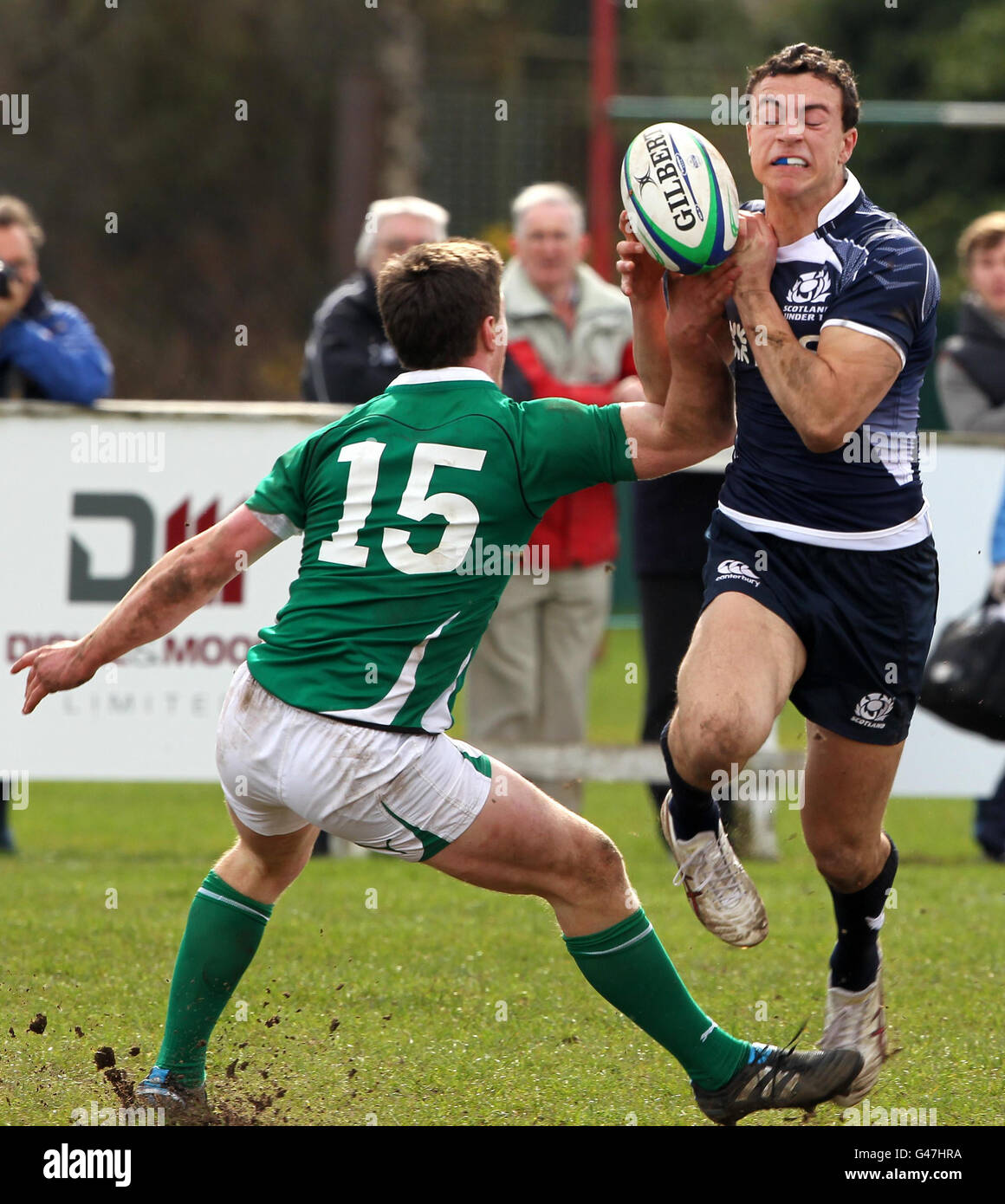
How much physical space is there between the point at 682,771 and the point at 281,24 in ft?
84.1

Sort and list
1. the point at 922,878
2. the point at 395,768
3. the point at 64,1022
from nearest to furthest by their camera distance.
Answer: the point at 395,768 → the point at 64,1022 → the point at 922,878

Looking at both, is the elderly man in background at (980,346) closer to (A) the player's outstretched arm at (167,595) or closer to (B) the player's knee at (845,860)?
(B) the player's knee at (845,860)

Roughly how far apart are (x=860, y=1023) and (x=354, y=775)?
5.58ft

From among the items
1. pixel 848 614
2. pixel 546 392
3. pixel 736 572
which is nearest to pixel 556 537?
pixel 546 392

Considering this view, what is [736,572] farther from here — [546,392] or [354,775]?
[546,392]

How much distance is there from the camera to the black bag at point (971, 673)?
7602 millimetres

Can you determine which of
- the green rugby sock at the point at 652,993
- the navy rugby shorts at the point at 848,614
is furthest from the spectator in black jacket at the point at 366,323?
the green rugby sock at the point at 652,993

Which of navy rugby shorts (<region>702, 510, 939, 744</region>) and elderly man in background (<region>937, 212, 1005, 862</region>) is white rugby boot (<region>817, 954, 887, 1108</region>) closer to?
navy rugby shorts (<region>702, 510, 939, 744</region>)

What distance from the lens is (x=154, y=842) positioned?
8.63 metres

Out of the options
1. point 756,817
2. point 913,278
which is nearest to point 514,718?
point 756,817

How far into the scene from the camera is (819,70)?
15.0 ft

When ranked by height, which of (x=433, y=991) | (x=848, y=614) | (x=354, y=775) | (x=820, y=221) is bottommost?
(x=433, y=991)

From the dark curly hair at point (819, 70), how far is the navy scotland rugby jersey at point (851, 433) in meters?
0.23

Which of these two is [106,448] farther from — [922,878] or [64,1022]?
[922,878]
